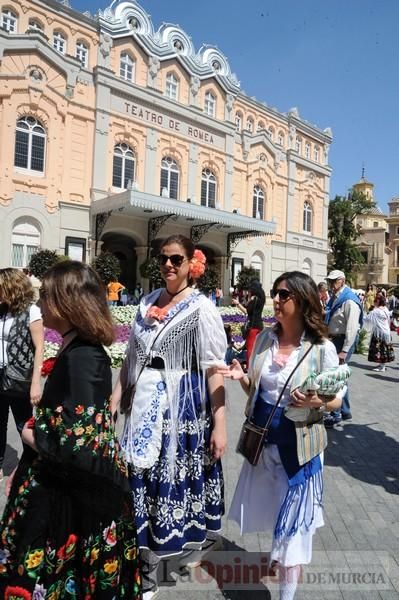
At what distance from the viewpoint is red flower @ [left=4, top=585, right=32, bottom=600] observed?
5.42ft

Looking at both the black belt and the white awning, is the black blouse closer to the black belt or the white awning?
the black belt

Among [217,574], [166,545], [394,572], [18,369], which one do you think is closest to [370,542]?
[394,572]

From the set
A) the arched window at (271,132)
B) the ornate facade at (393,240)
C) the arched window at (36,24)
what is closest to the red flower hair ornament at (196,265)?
the arched window at (36,24)

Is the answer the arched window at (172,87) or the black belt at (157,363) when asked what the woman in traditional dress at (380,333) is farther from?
the arched window at (172,87)

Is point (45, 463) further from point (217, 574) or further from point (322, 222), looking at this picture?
point (322, 222)

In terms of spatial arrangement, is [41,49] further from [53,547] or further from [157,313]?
[53,547]

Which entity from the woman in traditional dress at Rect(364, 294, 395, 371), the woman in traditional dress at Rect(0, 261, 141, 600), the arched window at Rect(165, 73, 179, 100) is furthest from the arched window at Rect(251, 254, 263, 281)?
the woman in traditional dress at Rect(0, 261, 141, 600)

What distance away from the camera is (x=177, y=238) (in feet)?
8.48

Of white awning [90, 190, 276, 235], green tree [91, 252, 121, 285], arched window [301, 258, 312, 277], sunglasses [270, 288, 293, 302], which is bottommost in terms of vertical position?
sunglasses [270, 288, 293, 302]

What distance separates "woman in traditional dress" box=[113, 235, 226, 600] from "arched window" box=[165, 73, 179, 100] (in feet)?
77.0

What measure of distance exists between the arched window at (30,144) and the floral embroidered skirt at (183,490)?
1902 centimetres

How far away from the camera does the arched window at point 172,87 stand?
75.8 ft

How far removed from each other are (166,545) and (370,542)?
175 cm

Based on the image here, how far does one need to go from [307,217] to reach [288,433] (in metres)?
31.1
